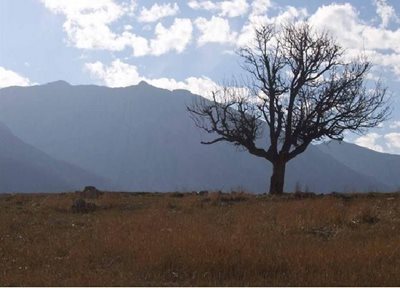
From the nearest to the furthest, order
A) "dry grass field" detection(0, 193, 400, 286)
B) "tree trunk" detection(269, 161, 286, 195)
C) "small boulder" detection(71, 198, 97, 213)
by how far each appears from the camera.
→ "dry grass field" detection(0, 193, 400, 286), "small boulder" detection(71, 198, 97, 213), "tree trunk" detection(269, 161, 286, 195)

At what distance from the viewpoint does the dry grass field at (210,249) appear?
8.66m

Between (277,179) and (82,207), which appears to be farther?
(277,179)

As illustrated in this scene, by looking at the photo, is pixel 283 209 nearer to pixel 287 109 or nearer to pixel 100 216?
pixel 100 216

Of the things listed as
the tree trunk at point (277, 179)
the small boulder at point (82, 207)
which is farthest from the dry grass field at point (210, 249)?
the tree trunk at point (277, 179)

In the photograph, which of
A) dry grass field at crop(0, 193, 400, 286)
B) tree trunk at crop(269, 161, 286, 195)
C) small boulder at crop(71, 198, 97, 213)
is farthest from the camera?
tree trunk at crop(269, 161, 286, 195)

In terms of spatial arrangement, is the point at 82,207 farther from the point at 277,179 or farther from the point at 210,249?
the point at 277,179

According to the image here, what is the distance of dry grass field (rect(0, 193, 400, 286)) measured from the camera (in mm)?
8656

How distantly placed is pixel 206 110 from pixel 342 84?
27.2ft

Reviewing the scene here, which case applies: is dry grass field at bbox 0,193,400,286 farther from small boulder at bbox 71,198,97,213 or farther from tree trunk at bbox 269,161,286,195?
tree trunk at bbox 269,161,286,195

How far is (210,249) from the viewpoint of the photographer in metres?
9.92

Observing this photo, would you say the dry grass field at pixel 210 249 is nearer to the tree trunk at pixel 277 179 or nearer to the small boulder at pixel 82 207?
the small boulder at pixel 82 207

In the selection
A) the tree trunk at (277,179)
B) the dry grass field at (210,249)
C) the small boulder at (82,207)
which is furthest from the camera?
the tree trunk at (277,179)

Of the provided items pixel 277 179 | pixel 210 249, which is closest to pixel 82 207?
pixel 210 249

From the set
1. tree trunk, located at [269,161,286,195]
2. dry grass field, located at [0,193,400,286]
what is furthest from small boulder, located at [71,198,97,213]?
tree trunk, located at [269,161,286,195]
